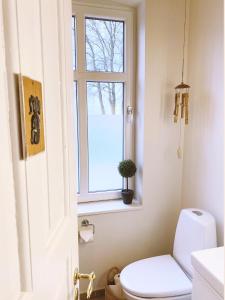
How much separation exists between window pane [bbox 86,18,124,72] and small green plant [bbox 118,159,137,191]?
758 mm

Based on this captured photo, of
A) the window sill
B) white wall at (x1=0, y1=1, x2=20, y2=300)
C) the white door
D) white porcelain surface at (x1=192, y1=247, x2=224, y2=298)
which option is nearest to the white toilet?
white porcelain surface at (x1=192, y1=247, x2=224, y2=298)

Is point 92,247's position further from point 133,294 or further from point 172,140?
point 172,140

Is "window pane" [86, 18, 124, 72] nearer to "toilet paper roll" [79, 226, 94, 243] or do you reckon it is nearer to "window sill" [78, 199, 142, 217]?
"window sill" [78, 199, 142, 217]

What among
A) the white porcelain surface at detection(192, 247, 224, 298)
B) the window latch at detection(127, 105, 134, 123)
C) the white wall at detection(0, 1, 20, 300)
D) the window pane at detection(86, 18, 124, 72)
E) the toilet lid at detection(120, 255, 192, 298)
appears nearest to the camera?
the white wall at detection(0, 1, 20, 300)

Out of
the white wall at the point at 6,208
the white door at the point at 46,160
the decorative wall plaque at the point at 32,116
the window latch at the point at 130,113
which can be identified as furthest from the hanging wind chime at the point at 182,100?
the white wall at the point at 6,208

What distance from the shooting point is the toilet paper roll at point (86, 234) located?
6.04 feet

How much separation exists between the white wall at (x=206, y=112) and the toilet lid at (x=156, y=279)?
1.18ft

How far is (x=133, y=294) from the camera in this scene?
4.83 ft

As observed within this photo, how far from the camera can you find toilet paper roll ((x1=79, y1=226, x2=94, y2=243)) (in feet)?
6.04

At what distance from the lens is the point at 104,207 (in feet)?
6.50

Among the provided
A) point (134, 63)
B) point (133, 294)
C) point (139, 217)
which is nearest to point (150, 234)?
point (139, 217)

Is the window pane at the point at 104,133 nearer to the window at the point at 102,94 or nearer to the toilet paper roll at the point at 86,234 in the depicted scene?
the window at the point at 102,94

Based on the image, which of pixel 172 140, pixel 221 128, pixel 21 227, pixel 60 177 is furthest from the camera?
pixel 172 140

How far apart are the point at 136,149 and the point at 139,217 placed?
0.56 metres
